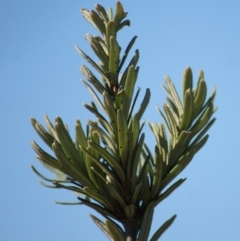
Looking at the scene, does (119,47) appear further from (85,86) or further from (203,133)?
(203,133)

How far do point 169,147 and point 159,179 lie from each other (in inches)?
7.0

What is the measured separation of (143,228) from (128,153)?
31 cm

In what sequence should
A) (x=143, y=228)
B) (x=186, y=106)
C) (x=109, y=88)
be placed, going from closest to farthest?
(x=143, y=228)
(x=186, y=106)
(x=109, y=88)

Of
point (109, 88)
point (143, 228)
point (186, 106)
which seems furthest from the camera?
point (109, 88)

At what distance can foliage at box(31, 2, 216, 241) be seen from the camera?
2213 millimetres

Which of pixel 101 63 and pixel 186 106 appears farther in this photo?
pixel 101 63

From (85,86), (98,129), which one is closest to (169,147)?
(98,129)

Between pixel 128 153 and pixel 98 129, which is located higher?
pixel 98 129

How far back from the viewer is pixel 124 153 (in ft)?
7.46

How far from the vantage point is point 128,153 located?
2.28 metres

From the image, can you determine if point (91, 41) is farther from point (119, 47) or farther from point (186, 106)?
point (186, 106)

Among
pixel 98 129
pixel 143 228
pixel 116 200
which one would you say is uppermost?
pixel 98 129

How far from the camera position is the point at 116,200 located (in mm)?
2252

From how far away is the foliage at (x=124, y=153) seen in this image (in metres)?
2.21
